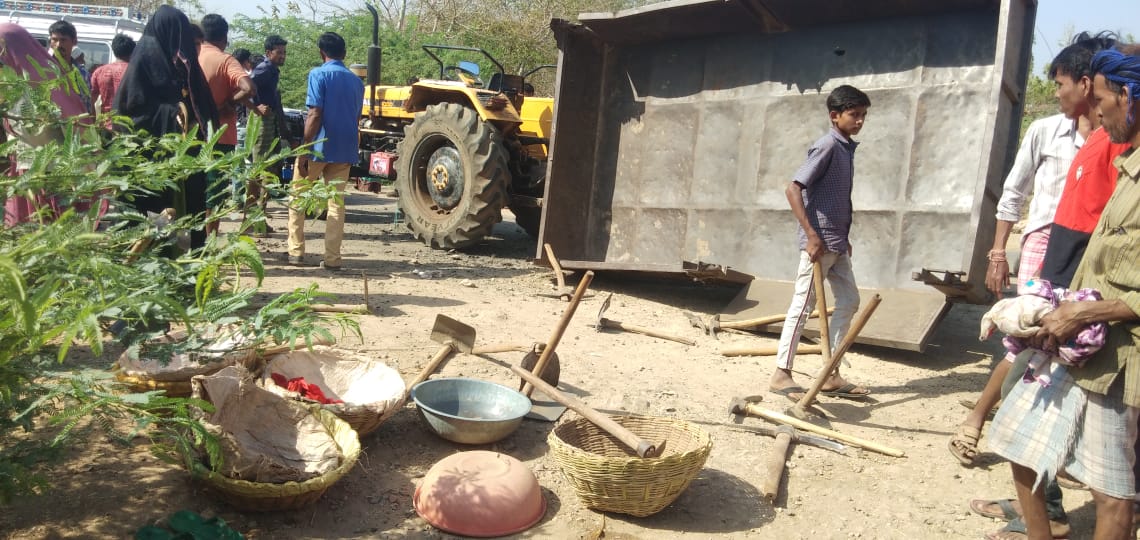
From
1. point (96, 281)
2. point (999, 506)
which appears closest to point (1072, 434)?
point (999, 506)

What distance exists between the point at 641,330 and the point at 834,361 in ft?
5.83

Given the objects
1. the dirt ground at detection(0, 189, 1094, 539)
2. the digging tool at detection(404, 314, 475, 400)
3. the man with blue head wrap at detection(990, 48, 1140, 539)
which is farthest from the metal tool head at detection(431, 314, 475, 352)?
the man with blue head wrap at detection(990, 48, 1140, 539)

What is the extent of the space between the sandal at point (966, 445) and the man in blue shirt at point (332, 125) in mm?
4380

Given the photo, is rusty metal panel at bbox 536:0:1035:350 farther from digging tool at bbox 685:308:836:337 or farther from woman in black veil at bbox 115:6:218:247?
woman in black veil at bbox 115:6:218:247

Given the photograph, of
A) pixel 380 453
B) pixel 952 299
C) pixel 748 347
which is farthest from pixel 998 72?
pixel 380 453

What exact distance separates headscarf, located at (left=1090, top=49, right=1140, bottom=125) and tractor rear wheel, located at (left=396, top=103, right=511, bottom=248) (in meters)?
5.52

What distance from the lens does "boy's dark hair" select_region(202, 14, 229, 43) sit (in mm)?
6086

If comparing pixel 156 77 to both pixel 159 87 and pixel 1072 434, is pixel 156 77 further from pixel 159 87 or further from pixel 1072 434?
pixel 1072 434

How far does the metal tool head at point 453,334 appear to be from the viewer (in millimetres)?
4332

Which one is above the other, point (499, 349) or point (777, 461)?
point (499, 349)

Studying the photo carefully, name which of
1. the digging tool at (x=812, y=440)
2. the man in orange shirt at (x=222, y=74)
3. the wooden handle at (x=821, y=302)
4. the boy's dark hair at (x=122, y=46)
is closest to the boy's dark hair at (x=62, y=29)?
the boy's dark hair at (x=122, y=46)

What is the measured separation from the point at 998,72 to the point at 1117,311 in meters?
3.17

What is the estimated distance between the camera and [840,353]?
3.96 metres

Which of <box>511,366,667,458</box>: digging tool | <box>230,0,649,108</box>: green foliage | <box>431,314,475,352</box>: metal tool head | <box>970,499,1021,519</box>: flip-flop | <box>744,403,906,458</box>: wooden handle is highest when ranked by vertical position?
<box>230,0,649,108</box>: green foliage
